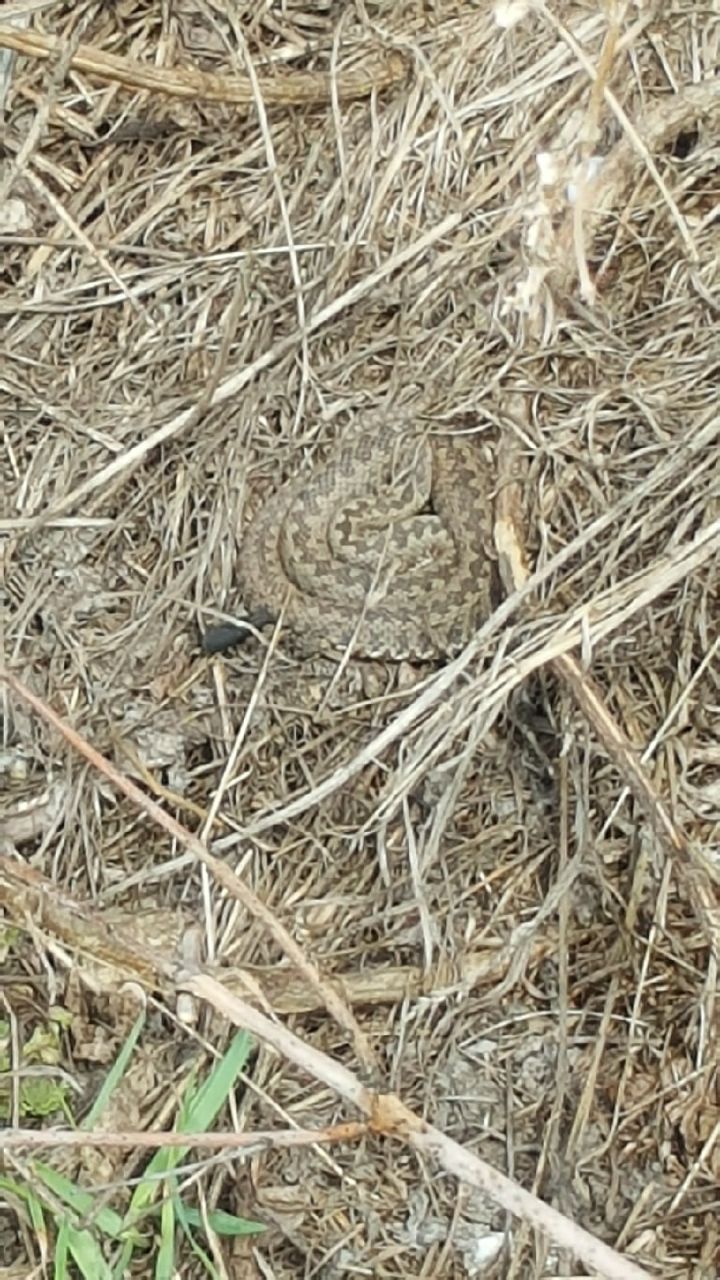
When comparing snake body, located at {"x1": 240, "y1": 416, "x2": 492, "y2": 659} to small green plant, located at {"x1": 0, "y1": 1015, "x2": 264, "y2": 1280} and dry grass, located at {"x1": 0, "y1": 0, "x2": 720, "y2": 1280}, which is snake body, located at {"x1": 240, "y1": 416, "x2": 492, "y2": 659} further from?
small green plant, located at {"x1": 0, "y1": 1015, "x2": 264, "y2": 1280}

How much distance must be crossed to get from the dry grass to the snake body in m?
0.07

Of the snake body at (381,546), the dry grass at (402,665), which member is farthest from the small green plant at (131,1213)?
the snake body at (381,546)

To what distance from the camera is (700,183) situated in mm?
3189

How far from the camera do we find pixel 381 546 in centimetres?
338

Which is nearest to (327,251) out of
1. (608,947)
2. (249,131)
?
(249,131)

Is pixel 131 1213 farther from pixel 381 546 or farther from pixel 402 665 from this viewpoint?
pixel 381 546

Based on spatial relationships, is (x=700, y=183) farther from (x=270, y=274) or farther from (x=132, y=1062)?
(x=132, y=1062)

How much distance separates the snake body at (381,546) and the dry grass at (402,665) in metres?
0.07

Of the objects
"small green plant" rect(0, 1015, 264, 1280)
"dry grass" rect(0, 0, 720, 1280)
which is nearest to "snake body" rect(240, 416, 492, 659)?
"dry grass" rect(0, 0, 720, 1280)

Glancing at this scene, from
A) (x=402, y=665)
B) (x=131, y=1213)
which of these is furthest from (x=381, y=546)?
(x=131, y=1213)

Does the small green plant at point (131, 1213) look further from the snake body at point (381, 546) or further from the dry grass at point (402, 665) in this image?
the snake body at point (381, 546)

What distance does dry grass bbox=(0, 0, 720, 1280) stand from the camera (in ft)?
8.87

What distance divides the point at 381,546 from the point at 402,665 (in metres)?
0.36

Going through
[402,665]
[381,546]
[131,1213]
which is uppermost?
[381,546]
